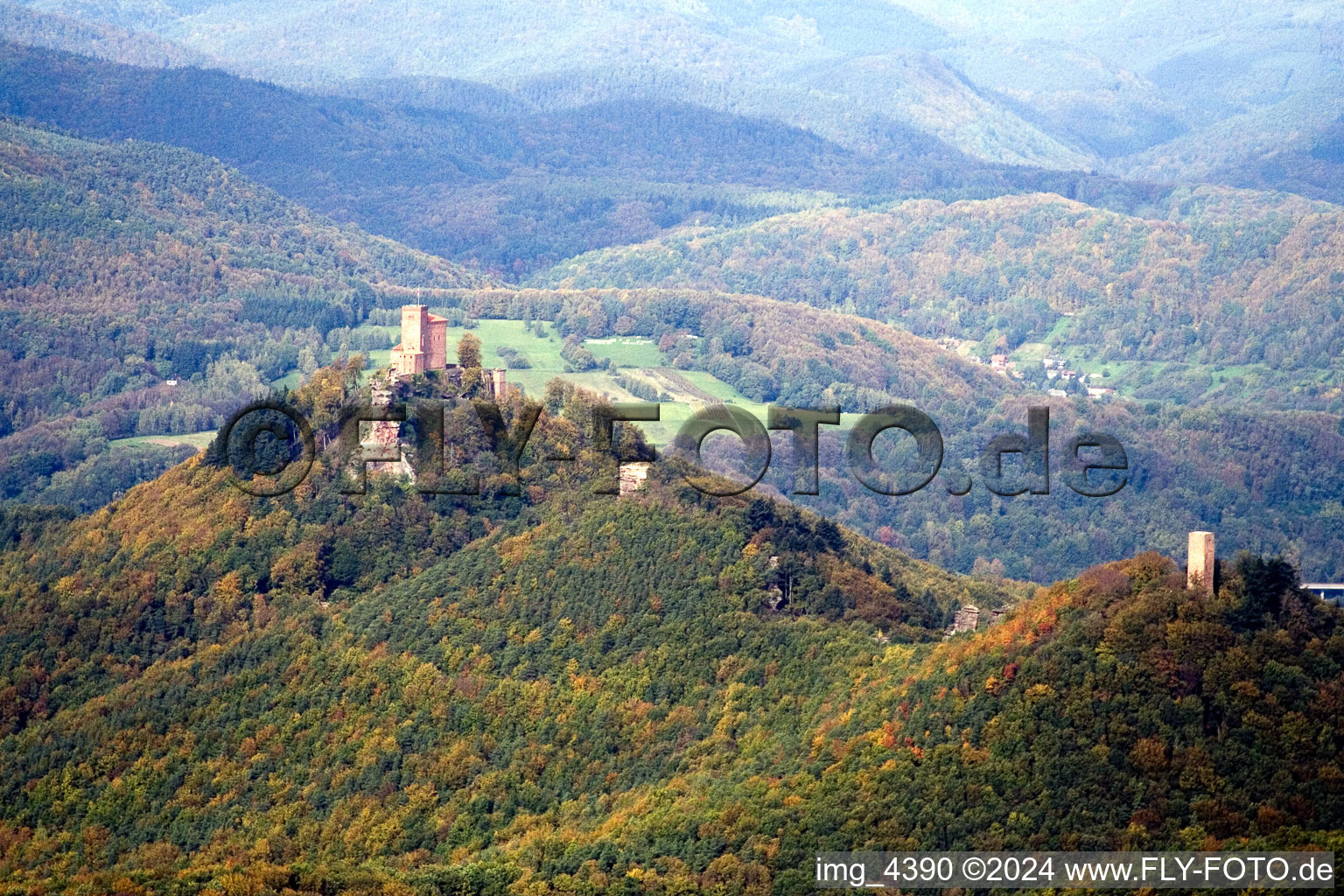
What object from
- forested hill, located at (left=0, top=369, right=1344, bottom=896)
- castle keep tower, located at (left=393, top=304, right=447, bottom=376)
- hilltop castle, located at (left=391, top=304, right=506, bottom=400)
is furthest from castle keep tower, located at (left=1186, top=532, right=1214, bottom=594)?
castle keep tower, located at (left=393, top=304, right=447, bottom=376)

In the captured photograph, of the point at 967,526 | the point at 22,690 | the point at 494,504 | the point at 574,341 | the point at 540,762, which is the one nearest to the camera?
the point at 540,762

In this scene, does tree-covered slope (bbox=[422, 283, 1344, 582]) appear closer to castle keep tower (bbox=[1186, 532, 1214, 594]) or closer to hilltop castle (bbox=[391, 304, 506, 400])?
hilltop castle (bbox=[391, 304, 506, 400])

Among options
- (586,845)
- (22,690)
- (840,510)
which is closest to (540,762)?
(586,845)

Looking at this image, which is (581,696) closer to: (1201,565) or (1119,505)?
(1201,565)

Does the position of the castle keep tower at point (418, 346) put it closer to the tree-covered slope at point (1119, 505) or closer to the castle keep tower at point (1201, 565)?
the castle keep tower at point (1201, 565)

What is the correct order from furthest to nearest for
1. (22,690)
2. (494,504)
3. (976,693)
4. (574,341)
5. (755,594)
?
(574,341)
(494,504)
(22,690)
(755,594)
(976,693)

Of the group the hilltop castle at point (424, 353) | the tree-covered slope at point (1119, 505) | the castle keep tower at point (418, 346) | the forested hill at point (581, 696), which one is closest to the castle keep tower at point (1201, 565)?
the forested hill at point (581, 696)

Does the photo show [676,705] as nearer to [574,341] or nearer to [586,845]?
[586,845]

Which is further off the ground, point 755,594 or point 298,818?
point 755,594
